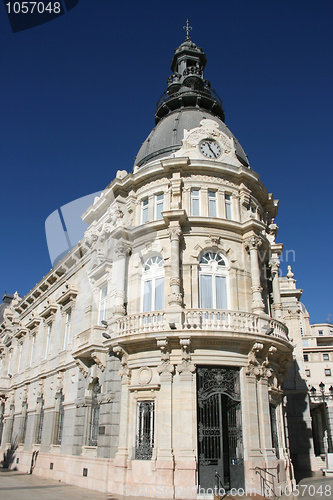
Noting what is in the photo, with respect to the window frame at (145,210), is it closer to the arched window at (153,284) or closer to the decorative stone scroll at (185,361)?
the arched window at (153,284)

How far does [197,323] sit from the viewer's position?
57.0ft

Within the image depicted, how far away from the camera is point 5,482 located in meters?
22.4

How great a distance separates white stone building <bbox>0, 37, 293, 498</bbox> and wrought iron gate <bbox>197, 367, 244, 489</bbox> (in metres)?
0.04

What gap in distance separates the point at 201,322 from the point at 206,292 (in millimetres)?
2335

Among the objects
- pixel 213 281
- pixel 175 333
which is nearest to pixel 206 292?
pixel 213 281

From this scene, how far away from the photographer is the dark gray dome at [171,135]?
2392 cm

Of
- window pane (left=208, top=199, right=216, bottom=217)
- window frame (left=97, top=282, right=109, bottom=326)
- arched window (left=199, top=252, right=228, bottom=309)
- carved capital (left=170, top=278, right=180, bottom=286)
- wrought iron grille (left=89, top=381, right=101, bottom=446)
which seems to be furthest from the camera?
window frame (left=97, top=282, right=109, bottom=326)

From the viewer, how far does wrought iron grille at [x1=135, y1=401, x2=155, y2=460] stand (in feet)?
55.8

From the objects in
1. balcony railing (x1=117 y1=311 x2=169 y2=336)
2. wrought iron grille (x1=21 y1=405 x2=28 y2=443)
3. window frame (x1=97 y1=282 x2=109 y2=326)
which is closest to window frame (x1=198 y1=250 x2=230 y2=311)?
balcony railing (x1=117 y1=311 x2=169 y2=336)

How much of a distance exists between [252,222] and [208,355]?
22.9 ft

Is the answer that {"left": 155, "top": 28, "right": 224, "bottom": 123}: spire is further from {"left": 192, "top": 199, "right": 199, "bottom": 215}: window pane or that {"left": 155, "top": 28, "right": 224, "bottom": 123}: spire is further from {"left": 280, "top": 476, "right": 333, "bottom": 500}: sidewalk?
{"left": 280, "top": 476, "right": 333, "bottom": 500}: sidewalk

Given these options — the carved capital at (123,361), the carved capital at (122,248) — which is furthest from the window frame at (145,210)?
the carved capital at (123,361)

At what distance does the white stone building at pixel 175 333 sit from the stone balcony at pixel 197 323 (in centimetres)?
7

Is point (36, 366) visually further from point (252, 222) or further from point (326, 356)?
point (326, 356)
